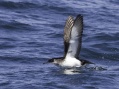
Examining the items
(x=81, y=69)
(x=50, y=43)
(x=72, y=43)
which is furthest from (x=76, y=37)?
(x=50, y=43)

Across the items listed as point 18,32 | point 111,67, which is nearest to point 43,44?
point 18,32

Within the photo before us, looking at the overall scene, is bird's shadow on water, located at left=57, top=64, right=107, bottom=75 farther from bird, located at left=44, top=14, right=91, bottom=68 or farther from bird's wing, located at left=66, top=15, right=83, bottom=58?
bird's wing, located at left=66, top=15, right=83, bottom=58

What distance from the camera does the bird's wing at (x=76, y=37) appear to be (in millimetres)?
→ 13359

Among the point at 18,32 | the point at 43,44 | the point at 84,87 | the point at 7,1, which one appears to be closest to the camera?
the point at 84,87

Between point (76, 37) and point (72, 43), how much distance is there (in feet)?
0.57

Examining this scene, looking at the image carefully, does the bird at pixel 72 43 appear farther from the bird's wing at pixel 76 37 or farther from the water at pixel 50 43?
the water at pixel 50 43

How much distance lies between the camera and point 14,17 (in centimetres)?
1912

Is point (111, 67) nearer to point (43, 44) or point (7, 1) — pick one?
point (43, 44)

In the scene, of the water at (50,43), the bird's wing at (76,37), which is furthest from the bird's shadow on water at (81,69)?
the bird's wing at (76,37)

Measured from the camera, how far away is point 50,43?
54.6 ft

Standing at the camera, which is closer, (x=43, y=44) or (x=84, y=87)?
(x=84, y=87)

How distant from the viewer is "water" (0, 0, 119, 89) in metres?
13.1

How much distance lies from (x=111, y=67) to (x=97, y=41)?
284cm

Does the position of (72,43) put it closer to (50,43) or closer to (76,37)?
(76,37)
